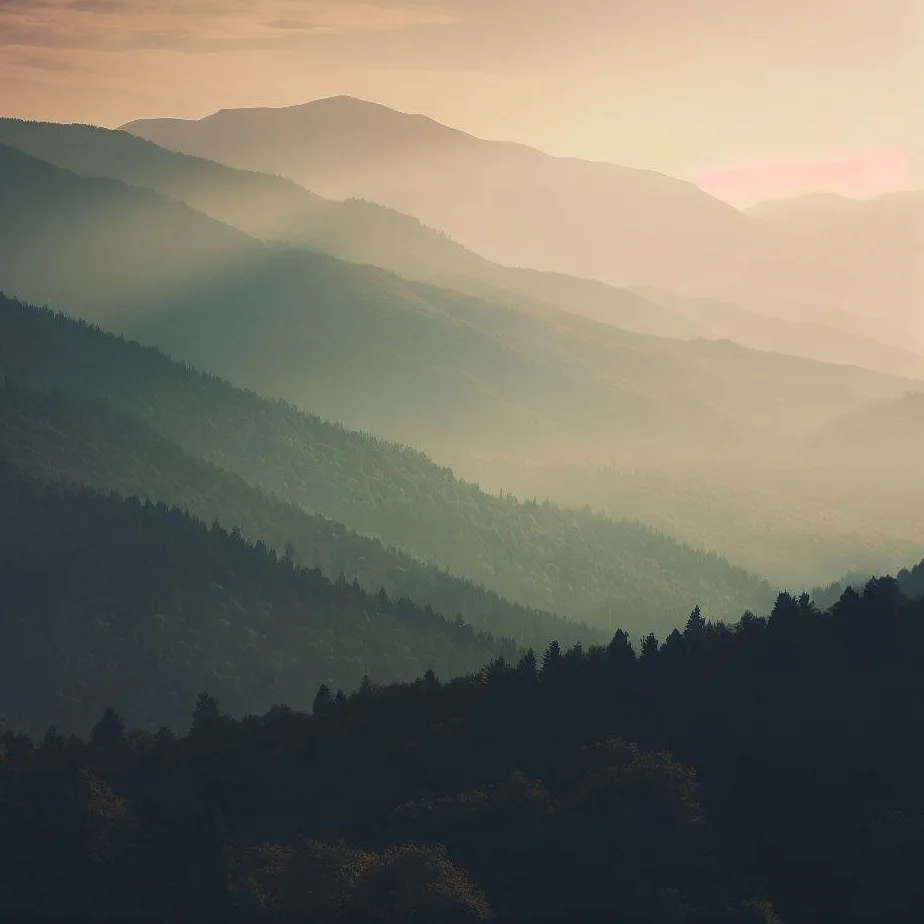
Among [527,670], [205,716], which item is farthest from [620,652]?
[205,716]

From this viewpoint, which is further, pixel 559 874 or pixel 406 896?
pixel 559 874

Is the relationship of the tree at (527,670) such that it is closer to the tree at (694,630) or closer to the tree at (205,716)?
the tree at (694,630)

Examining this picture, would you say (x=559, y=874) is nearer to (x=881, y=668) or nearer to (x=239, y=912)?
(x=239, y=912)

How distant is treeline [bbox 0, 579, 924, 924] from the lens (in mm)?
122688

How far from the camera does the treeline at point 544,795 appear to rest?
123 metres

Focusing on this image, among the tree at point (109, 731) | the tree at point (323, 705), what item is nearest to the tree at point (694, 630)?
the tree at point (323, 705)

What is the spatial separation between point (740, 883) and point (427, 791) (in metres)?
33.6

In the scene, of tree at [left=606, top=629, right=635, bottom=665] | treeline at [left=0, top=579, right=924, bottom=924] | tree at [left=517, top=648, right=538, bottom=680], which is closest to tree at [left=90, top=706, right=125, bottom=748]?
treeline at [left=0, top=579, right=924, bottom=924]

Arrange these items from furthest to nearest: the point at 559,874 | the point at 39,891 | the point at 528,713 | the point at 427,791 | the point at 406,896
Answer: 1. the point at 528,713
2. the point at 427,791
3. the point at 39,891
4. the point at 559,874
5. the point at 406,896

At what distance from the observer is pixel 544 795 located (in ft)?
441

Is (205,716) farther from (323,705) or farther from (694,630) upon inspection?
(694,630)

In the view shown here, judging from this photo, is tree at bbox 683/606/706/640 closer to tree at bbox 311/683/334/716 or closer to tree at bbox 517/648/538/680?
tree at bbox 517/648/538/680

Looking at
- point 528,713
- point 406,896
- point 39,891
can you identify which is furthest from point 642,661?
point 39,891

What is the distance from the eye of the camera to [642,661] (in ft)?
527
